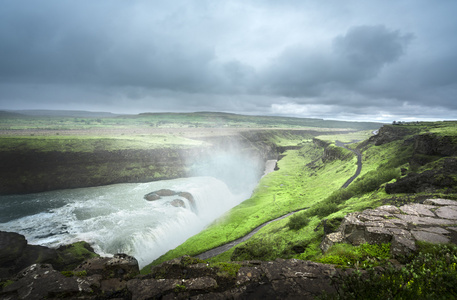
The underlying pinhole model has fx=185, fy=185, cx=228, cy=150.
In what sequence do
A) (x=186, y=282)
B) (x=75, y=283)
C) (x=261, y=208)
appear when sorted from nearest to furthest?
1. (x=186, y=282)
2. (x=75, y=283)
3. (x=261, y=208)

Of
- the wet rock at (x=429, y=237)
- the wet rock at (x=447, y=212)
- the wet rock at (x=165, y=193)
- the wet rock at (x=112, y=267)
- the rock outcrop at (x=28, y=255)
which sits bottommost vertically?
the wet rock at (x=165, y=193)

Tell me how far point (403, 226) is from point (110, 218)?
47167 millimetres

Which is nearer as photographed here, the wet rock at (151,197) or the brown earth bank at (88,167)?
the wet rock at (151,197)

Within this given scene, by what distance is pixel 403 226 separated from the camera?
38.7ft

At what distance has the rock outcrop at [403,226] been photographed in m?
10.1

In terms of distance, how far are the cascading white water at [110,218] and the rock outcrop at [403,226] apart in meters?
31.3

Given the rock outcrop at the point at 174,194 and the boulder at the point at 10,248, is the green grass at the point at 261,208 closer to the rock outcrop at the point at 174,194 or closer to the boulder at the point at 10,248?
the rock outcrop at the point at 174,194

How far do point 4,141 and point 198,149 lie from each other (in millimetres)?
67101

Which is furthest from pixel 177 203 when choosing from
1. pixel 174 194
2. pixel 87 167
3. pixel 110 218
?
pixel 87 167

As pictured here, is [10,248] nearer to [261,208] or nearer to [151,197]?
[151,197]

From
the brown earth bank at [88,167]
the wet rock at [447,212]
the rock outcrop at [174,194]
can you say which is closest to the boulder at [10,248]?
the rock outcrop at [174,194]

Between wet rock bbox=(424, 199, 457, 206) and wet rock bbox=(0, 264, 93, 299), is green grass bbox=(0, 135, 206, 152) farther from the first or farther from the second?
wet rock bbox=(424, 199, 457, 206)

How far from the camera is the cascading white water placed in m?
32.7

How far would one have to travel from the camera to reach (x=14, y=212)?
4059cm
